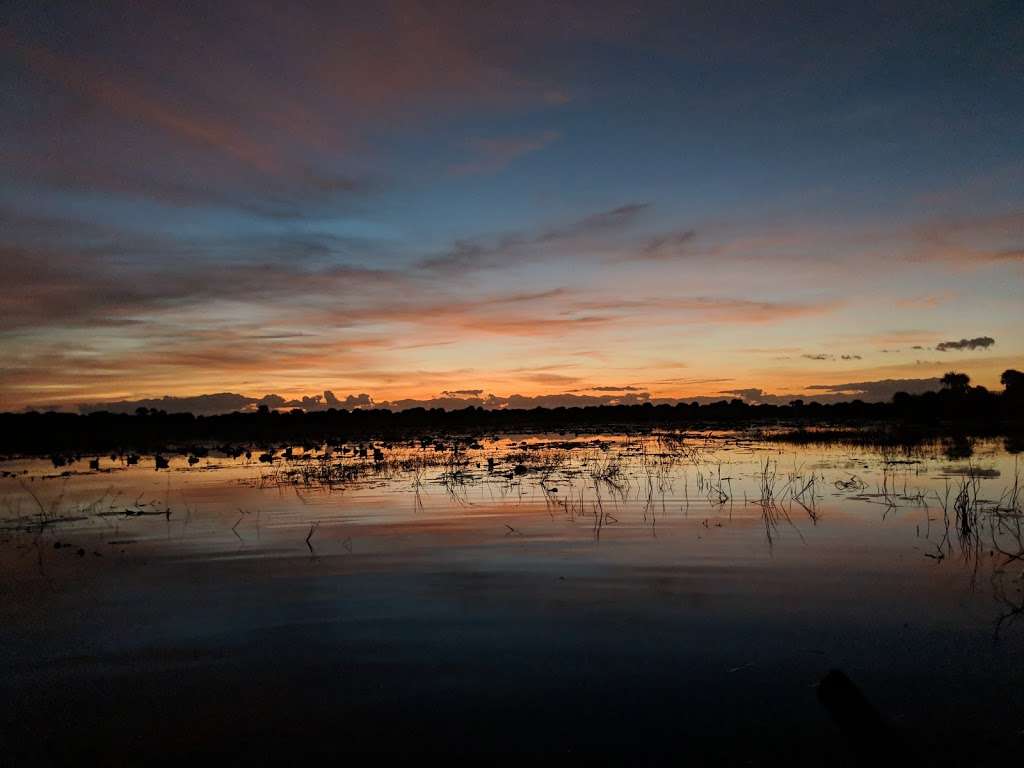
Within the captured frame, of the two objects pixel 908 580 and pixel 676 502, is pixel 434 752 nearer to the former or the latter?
pixel 908 580

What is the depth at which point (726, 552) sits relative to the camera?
11609 millimetres

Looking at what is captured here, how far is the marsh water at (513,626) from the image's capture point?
18.6 ft

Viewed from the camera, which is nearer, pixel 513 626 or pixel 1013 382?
pixel 513 626

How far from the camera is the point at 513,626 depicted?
8.08 metres

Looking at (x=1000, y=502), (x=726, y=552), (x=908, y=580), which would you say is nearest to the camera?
(x=908, y=580)

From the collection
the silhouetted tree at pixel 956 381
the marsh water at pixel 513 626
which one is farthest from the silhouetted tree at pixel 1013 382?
the marsh water at pixel 513 626

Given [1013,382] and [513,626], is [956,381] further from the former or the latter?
[513,626]

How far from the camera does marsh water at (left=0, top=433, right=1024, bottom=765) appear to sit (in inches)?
224

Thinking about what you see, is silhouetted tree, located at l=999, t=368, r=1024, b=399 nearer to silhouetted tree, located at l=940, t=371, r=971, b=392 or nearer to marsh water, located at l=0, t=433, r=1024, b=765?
silhouetted tree, located at l=940, t=371, r=971, b=392

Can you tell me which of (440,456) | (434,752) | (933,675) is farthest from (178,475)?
(933,675)

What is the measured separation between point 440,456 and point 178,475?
412 inches

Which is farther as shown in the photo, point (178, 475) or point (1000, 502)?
point (178, 475)

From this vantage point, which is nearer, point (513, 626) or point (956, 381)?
point (513, 626)

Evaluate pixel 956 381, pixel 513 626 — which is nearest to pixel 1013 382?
pixel 956 381
